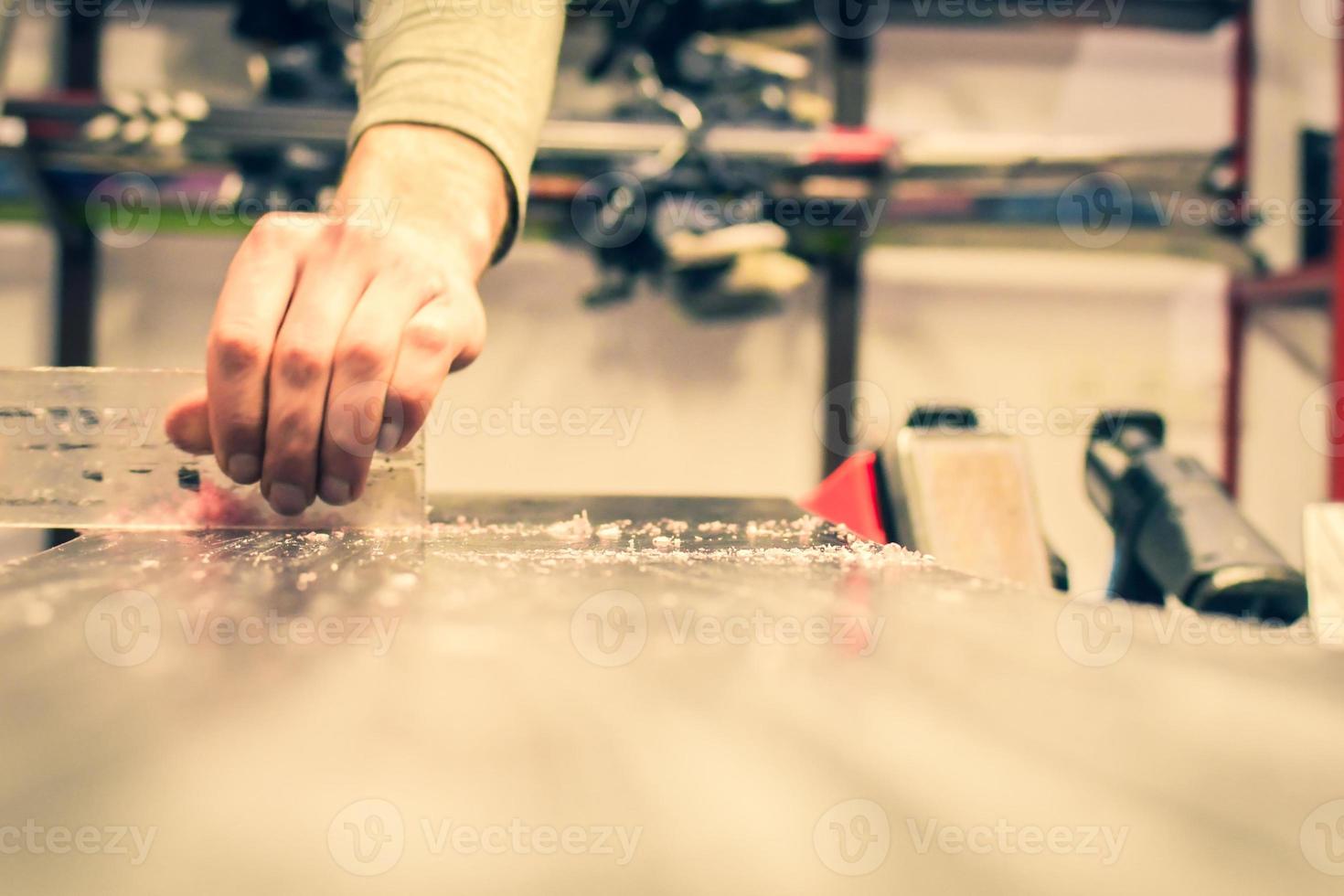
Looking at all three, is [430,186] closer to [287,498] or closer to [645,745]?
[287,498]

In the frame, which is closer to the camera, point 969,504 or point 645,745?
point 645,745

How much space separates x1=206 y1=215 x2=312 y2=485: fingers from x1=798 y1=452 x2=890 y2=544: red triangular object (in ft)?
1.73

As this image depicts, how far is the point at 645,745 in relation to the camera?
0.20m

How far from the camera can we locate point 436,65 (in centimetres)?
64

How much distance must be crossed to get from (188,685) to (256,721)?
0.13 ft

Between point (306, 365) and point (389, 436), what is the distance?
0.07 meters

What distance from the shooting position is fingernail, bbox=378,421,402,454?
0.49 metres

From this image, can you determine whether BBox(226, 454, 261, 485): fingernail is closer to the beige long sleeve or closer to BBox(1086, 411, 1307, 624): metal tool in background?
the beige long sleeve

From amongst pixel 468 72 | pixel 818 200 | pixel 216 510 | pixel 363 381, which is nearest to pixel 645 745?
pixel 363 381

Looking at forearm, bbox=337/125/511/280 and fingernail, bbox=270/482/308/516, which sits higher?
forearm, bbox=337/125/511/280

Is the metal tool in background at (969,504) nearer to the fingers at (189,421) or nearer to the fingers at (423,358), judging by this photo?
the fingers at (423,358)

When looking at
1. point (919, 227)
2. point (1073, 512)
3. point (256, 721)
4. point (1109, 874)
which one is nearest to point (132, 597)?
point (256, 721)

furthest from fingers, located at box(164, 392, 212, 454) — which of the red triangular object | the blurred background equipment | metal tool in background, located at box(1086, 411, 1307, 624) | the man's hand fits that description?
the blurred background equipment

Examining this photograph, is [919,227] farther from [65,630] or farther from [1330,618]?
[65,630]
